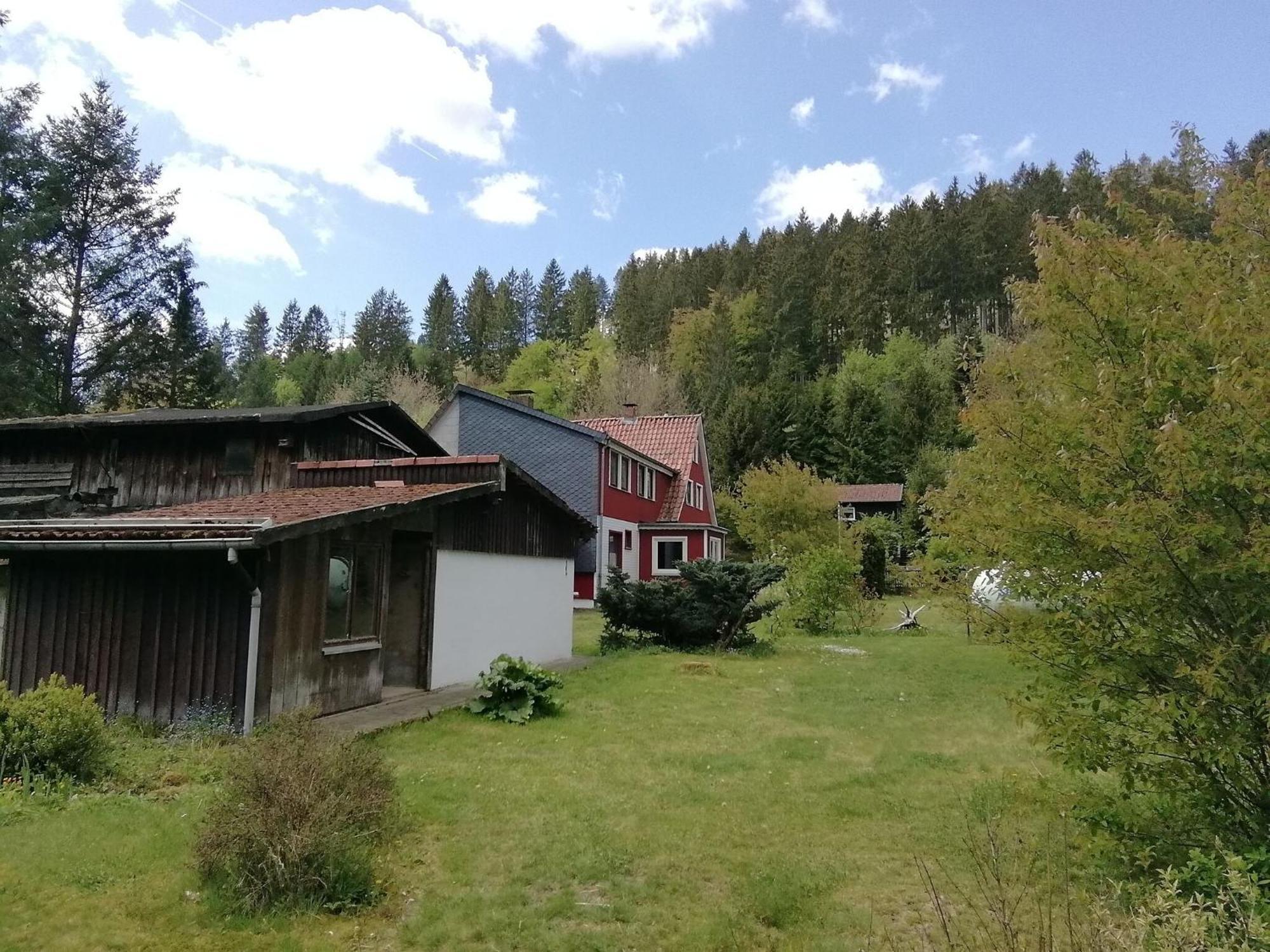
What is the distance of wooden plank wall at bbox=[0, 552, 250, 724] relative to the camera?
8.23m

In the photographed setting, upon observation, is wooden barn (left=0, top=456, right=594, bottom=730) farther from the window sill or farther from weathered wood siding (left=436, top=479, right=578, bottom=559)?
weathered wood siding (left=436, top=479, right=578, bottom=559)

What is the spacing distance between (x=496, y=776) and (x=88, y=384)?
1166 inches

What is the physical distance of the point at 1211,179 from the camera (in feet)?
14.9

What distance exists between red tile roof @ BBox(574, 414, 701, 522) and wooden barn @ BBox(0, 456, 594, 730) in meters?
19.8

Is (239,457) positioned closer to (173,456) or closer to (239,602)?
(173,456)

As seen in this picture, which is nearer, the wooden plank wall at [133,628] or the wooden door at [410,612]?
the wooden plank wall at [133,628]

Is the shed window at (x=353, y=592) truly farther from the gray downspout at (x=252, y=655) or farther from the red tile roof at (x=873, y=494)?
the red tile roof at (x=873, y=494)

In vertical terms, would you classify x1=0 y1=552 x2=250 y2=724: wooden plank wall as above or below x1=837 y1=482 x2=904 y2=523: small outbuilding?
below

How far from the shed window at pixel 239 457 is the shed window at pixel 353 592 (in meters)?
4.76

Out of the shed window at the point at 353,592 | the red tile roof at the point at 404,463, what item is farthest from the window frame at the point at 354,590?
the red tile roof at the point at 404,463

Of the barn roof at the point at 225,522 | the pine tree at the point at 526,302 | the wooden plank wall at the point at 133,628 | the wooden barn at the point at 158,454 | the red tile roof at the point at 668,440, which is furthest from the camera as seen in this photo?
the pine tree at the point at 526,302

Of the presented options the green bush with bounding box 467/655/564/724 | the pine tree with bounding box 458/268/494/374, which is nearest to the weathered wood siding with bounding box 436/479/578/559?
the green bush with bounding box 467/655/564/724

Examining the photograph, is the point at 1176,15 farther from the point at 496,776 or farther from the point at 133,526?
the point at 133,526

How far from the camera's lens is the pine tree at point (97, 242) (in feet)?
91.0
